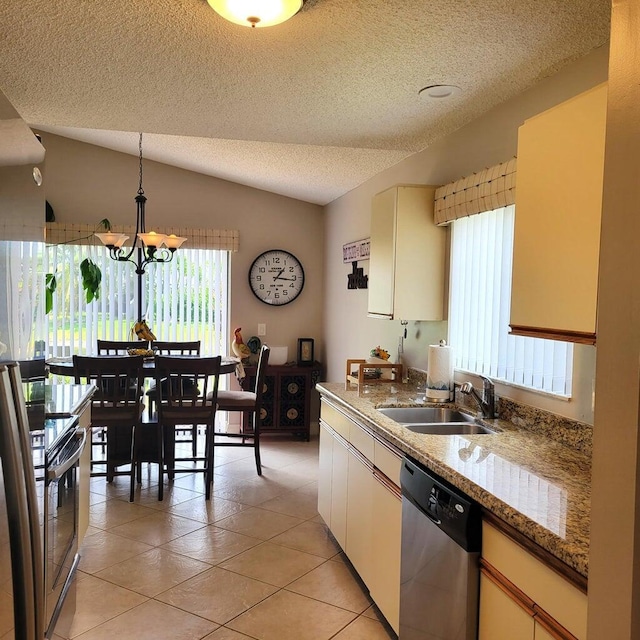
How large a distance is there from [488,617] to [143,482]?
11.0 ft

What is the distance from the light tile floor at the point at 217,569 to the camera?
250 centimetres

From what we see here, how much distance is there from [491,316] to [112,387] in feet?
8.89

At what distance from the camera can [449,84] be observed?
94.0 inches

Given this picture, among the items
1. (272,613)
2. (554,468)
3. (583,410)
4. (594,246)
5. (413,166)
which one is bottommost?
(272,613)

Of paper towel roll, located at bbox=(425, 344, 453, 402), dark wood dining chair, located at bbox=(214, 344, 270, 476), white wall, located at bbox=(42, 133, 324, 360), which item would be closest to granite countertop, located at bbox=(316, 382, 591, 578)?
paper towel roll, located at bbox=(425, 344, 453, 402)

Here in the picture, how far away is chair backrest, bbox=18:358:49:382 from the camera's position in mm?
1112

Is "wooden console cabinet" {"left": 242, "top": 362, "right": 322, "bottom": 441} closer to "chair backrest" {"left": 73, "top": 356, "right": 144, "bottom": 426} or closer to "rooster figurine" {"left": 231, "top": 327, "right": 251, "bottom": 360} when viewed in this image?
"rooster figurine" {"left": 231, "top": 327, "right": 251, "bottom": 360}

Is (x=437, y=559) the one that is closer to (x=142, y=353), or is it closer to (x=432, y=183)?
(x=432, y=183)

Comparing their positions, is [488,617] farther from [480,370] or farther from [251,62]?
[251,62]

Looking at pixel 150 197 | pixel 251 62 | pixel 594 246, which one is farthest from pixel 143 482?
pixel 594 246

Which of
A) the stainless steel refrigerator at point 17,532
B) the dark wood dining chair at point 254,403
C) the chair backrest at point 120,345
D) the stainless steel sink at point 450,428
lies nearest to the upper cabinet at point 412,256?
the stainless steel sink at point 450,428

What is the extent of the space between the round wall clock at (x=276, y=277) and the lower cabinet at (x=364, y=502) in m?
2.65

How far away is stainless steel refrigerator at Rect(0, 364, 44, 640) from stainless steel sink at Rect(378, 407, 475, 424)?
6.14 ft

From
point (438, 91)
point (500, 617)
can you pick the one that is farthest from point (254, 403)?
point (500, 617)
